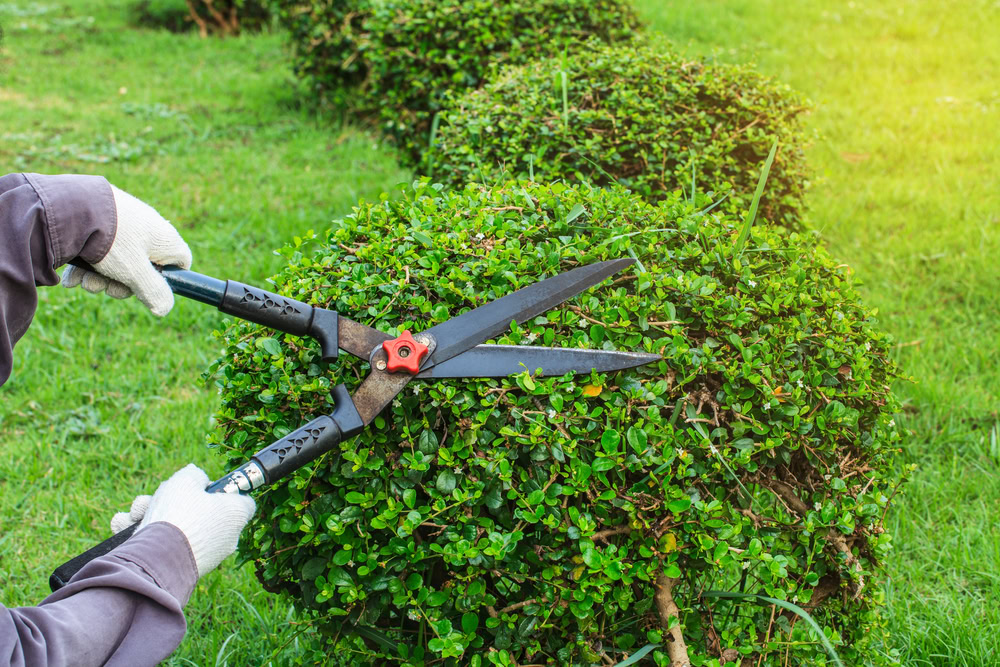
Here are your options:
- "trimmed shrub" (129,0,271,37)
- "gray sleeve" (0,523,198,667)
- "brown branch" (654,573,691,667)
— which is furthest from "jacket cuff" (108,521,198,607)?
"trimmed shrub" (129,0,271,37)

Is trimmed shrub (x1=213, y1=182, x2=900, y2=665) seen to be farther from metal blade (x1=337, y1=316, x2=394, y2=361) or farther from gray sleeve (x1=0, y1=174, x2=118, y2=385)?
gray sleeve (x1=0, y1=174, x2=118, y2=385)

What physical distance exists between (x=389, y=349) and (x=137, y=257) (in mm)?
604

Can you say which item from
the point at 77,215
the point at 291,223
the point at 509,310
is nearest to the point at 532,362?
the point at 509,310

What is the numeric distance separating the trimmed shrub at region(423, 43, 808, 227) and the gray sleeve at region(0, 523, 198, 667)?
1763 mm

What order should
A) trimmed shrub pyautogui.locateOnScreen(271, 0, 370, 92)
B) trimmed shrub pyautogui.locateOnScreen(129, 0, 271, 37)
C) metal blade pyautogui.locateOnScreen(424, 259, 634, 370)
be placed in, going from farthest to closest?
trimmed shrub pyautogui.locateOnScreen(129, 0, 271, 37) → trimmed shrub pyautogui.locateOnScreen(271, 0, 370, 92) → metal blade pyautogui.locateOnScreen(424, 259, 634, 370)

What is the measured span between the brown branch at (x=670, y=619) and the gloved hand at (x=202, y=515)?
0.92 meters

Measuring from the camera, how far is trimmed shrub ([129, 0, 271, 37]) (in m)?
9.76

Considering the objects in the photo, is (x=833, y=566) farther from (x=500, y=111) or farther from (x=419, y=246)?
(x=500, y=111)

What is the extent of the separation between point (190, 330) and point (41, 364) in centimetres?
71

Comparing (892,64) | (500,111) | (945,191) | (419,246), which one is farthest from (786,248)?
(892,64)

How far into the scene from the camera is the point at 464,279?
6.35 ft

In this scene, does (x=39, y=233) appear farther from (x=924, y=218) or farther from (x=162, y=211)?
(x=924, y=218)

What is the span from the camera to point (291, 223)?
16.7ft

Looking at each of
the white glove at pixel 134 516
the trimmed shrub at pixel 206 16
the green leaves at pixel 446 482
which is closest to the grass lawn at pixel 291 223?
the trimmed shrub at pixel 206 16
